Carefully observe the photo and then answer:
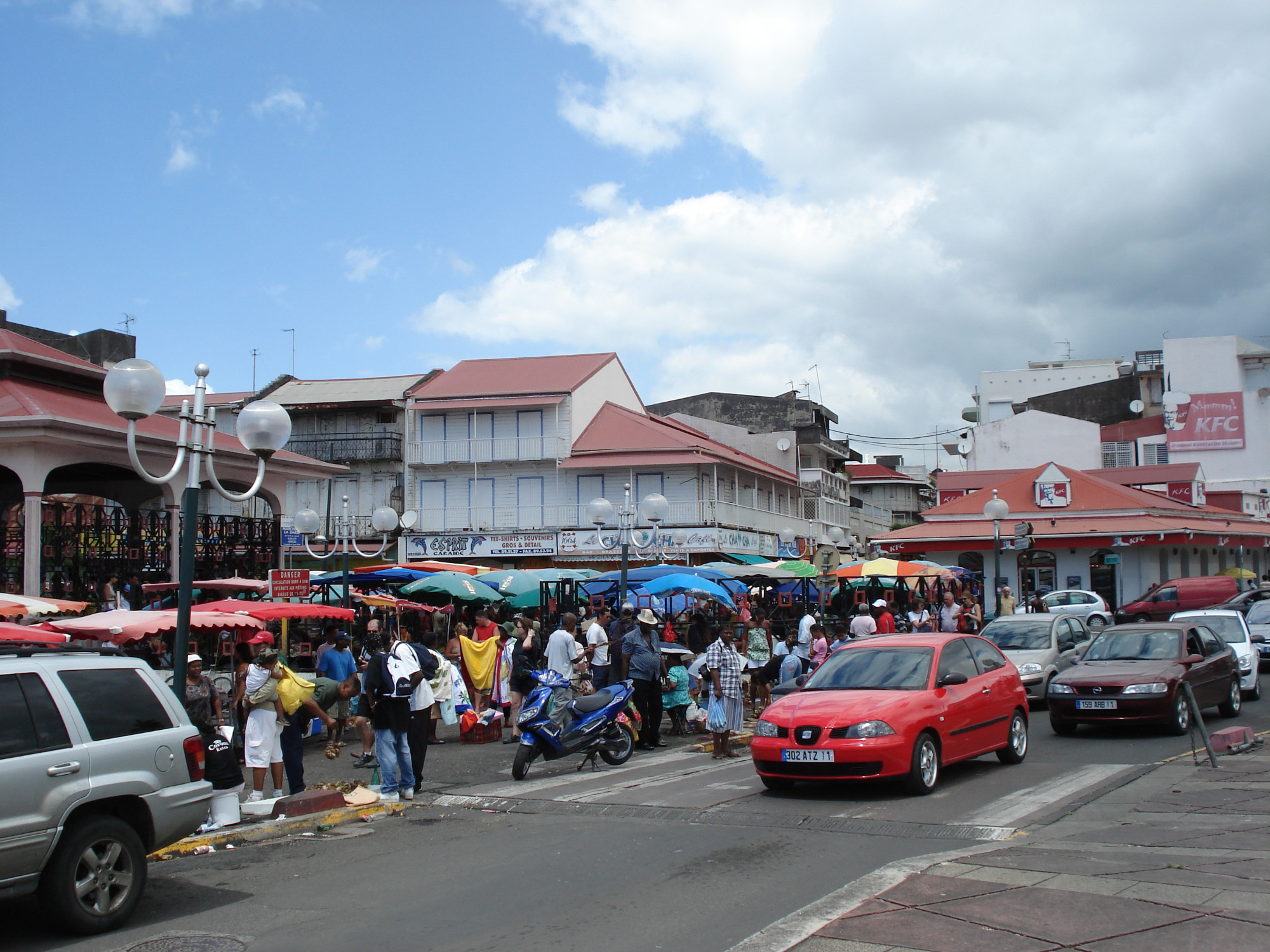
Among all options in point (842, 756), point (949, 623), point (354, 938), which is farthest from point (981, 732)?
point (949, 623)

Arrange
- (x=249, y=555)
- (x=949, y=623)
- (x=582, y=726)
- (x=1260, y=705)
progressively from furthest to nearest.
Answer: (x=249, y=555), (x=949, y=623), (x=1260, y=705), (x=582, y=726)

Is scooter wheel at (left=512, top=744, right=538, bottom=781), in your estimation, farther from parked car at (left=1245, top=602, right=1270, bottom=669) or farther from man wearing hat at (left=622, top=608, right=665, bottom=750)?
parked car at (left=1245, top=602, right=1270, bottom=669)

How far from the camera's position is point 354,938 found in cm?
609

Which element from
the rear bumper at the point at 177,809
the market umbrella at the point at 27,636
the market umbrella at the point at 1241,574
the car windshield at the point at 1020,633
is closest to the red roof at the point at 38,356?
the market umbrella at the point at 27,636

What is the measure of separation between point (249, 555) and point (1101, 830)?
20.9 metres

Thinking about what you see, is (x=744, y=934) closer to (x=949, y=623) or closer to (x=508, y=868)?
(x=508, y=868)

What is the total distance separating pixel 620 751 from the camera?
13.0 m

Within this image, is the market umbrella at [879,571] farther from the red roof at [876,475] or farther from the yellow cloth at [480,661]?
the red roof at [876,475]

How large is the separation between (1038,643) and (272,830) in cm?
1247

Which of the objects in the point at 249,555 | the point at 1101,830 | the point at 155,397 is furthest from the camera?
the point at 249,555

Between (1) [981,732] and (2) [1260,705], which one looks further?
(2) [1260,705]

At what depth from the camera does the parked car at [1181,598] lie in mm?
32438

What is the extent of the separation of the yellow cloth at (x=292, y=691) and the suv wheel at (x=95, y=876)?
4.06 meters

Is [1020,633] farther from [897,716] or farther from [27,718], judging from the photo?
[27,718]
